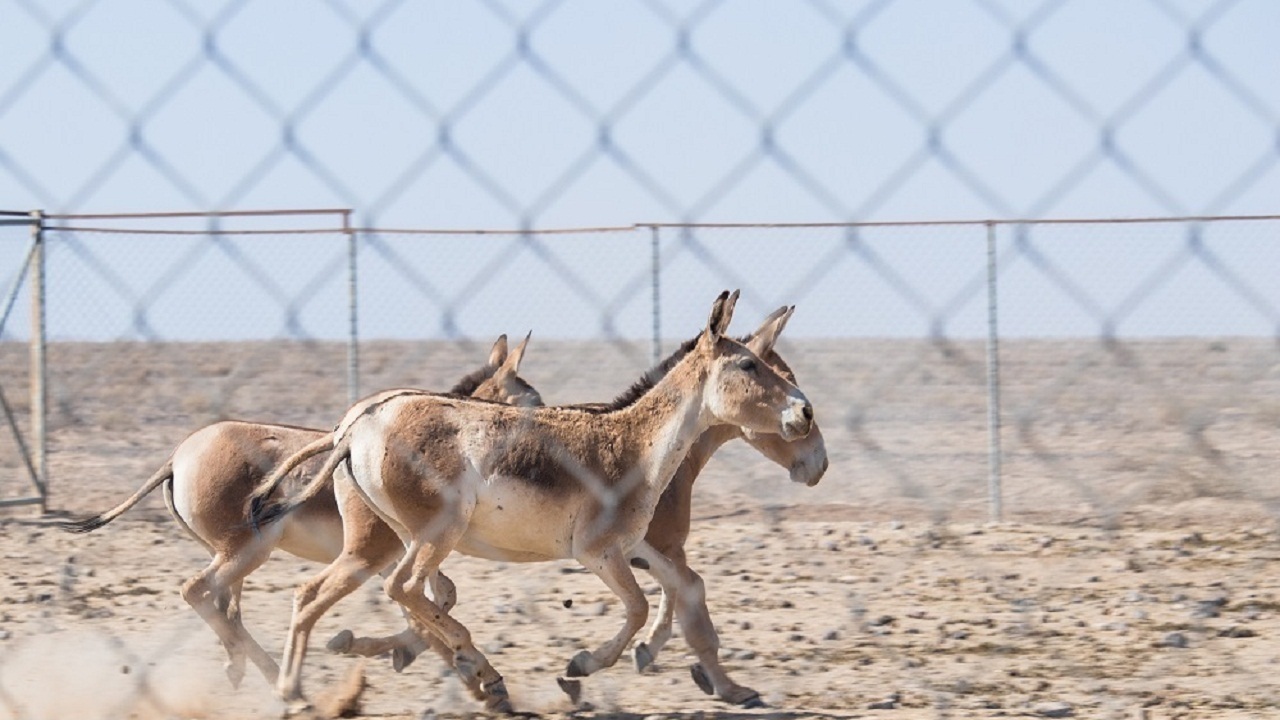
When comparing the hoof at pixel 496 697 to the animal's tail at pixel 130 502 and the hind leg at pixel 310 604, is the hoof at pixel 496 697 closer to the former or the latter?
the hind leg at pixel 310 604

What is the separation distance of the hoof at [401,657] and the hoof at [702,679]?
3.81 feet

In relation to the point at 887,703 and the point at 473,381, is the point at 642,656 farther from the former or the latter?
the point at 473,381

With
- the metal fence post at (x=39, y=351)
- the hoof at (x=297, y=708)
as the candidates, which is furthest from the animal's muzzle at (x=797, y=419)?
the metal fence post at (x=39, y=351)

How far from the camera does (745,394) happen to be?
6043 mm

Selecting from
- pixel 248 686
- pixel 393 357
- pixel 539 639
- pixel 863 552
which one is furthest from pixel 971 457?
pixel 393 357

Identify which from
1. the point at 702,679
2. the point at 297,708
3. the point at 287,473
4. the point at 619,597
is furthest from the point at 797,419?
the point at 297,708

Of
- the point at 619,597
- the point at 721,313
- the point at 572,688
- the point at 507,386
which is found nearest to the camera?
the point at 721,313

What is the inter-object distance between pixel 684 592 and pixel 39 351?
22.6 feet

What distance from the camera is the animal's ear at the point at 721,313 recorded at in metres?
5.65

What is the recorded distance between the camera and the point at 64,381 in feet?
76.1

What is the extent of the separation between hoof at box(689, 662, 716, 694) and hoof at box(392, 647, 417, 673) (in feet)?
3.81

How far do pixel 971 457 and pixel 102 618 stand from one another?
9390 mm

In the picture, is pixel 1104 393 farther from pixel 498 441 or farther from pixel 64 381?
pixel 498 441

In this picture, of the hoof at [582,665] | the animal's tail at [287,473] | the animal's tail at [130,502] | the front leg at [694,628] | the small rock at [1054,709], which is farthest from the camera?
the animal's tail at [130,502]
